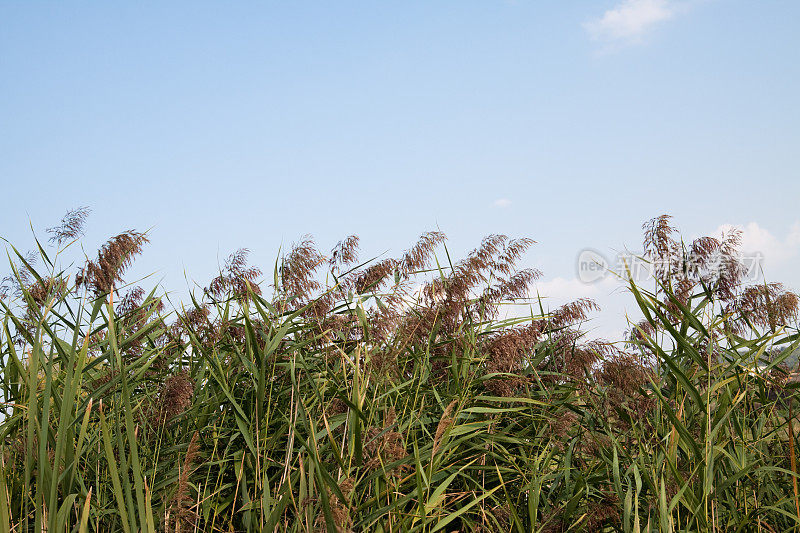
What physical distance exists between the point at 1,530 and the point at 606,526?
6.41 feet

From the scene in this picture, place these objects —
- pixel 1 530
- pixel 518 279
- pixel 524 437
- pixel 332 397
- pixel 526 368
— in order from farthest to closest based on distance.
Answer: pixel 518 279, pixel 526 368, pixel 524 437, pixel 332 397, pixel 1 530

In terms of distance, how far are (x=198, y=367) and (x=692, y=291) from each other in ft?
7.41

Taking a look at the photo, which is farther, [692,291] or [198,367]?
[692,291]

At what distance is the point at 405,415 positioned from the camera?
2717 millimetres

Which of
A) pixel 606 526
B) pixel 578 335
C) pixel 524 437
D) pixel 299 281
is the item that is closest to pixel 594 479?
pixel 606 526

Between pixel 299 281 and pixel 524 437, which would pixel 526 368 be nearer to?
pixel 524 437

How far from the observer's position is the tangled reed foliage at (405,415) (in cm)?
211

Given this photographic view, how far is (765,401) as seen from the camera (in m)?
2.68

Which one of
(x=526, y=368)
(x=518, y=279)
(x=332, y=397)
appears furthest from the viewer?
(x=518, y=279)

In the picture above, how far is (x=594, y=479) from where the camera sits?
2.56 m

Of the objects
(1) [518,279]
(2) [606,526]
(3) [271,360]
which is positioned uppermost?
(1) [518,279]

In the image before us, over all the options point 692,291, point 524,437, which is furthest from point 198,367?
point 692,291

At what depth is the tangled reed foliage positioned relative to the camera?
211cm

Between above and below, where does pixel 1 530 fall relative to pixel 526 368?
below
